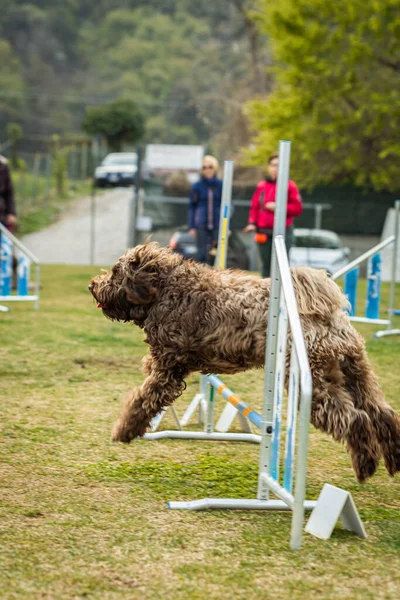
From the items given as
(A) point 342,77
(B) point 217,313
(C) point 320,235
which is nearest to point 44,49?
(A) point 342,77

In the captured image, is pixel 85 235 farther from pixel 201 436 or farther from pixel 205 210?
pixel 201 436

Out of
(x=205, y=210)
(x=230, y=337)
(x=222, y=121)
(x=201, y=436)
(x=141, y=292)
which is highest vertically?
(x=222, y=121)

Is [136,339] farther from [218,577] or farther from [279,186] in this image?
[218,577]

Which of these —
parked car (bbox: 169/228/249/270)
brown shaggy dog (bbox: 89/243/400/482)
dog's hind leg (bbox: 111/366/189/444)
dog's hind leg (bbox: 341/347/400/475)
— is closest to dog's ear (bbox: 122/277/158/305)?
brown shaggy dog (bbox: 89/243/400/482)

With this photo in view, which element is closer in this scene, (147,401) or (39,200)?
(147,401)

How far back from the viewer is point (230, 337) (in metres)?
4.67

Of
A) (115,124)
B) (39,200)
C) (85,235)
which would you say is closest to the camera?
(85,235)

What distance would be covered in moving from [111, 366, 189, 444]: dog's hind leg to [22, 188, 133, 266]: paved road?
2028 centimetres

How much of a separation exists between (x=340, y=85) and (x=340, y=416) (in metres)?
21.6

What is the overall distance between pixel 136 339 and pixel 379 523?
611 centimetres

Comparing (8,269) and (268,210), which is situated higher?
(268,210)

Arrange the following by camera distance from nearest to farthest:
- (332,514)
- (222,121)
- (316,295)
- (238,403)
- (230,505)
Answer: (332,514) → (230,505) → (316,295) → (238,403) → (222,121)

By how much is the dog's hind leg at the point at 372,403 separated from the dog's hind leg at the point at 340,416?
100 mm

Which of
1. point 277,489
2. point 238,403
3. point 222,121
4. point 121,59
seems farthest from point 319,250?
point 121,59
